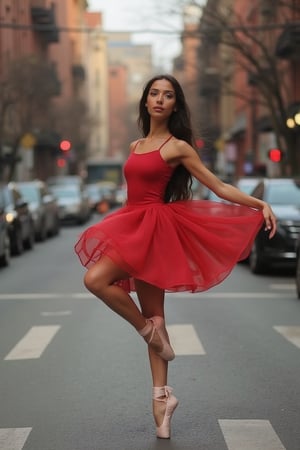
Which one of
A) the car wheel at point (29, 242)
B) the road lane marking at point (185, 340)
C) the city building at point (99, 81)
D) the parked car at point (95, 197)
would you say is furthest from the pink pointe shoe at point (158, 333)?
the city building at point (99, 81)

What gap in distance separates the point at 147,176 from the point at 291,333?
4800 mm

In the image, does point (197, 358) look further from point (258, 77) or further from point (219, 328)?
point (258, 77)

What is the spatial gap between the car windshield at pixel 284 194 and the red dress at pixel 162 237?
11974 mm

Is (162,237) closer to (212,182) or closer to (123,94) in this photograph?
(212,182)

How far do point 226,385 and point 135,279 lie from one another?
186cm

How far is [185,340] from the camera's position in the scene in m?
9.50

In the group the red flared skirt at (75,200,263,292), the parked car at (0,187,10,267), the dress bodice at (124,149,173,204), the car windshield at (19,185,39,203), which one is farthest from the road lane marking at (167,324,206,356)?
the car windshield at (19,185,39,203)

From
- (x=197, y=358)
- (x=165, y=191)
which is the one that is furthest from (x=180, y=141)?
(x=197, y=358)

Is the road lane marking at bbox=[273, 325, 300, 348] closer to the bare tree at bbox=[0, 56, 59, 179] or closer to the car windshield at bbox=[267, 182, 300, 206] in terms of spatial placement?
the car windshield at bbox=[267, 182, 300, 206]

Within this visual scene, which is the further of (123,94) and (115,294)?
(123,94)

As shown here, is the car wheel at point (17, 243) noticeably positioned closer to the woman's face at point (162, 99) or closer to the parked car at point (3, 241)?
the parked car at point (3, 241)

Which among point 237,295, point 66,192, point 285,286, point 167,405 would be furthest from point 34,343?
point 66,192

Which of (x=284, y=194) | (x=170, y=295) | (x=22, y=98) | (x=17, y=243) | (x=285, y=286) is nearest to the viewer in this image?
(x=170, y=295)

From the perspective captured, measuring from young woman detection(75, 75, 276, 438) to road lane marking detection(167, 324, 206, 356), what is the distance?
3064 mm
